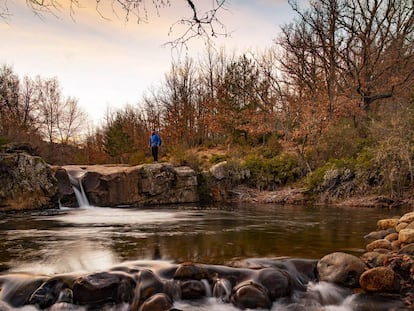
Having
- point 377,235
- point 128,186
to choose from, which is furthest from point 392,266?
point 128,186

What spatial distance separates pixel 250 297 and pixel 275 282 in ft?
1.73

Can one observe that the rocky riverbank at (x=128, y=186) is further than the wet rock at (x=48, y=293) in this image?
Yes

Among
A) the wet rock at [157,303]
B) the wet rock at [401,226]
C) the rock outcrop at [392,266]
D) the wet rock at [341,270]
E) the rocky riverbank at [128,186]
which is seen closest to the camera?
the wet rock at [157,303]

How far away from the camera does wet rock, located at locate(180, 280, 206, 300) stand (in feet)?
17.5

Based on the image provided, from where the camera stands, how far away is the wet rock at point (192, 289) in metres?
5.35

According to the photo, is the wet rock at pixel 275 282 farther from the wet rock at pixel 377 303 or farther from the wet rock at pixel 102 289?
the wet rock at pixel 102 289

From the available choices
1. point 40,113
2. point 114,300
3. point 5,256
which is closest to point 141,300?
point 114,300

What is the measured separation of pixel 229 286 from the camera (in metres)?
5.52

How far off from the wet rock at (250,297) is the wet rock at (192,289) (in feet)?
1.44

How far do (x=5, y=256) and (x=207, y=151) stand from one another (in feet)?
69.1

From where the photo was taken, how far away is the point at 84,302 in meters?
5.06

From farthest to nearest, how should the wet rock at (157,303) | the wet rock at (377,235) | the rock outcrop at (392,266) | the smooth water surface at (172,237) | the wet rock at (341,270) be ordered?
the wet rock at (377,235) < the smooth water surface at (172,237) < the wet rock at (341,270) < the rock outcrop at (392,266) < the wet rock at (157,303)

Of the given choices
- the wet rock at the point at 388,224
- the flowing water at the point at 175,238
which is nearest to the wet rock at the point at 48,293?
the flowing water at the point at 175,238

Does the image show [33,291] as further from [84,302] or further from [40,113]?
[40,113]
